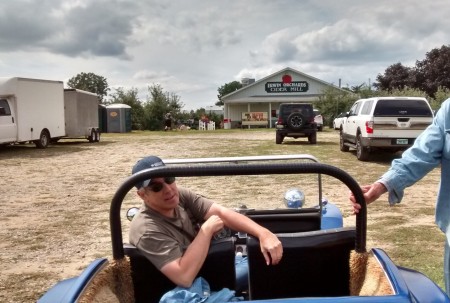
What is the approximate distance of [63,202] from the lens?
9.49m

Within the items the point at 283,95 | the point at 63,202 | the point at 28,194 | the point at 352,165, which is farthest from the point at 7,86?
the point at 283,95

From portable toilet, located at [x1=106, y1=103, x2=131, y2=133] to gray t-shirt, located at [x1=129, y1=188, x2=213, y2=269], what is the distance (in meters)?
39.2

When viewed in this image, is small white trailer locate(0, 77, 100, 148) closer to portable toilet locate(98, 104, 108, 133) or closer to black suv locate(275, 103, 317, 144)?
black suv locate(275, 103, 317, 144)

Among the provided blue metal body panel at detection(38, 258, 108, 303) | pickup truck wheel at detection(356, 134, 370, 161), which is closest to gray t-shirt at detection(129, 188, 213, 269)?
blue metal body panel at detection(38, 258, 108, 303)

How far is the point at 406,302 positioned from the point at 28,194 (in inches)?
382

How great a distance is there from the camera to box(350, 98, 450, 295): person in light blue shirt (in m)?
2.49

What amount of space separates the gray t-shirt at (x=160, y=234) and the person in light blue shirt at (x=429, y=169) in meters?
0.87

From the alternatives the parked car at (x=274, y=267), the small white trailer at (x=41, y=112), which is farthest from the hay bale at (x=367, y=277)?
the small white trailer at (x=41, y=112)

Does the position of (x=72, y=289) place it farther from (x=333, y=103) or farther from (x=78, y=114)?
(x=333, y=103)

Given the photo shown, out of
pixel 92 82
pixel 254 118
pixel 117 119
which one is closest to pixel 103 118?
pixel 117 119

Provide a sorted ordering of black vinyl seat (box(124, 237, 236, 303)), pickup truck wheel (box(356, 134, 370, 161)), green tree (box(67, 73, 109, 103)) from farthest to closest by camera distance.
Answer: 1. green tree (box(67, 73, 109, 103))
2. pickup truck wheel (box(356, 134, 370, 161))
3. black vinyl seat (box(124, 237, 236, 303))

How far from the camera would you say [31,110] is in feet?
66.1

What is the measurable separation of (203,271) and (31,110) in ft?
62.9

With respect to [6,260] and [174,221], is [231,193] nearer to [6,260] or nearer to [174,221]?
[6,260]
